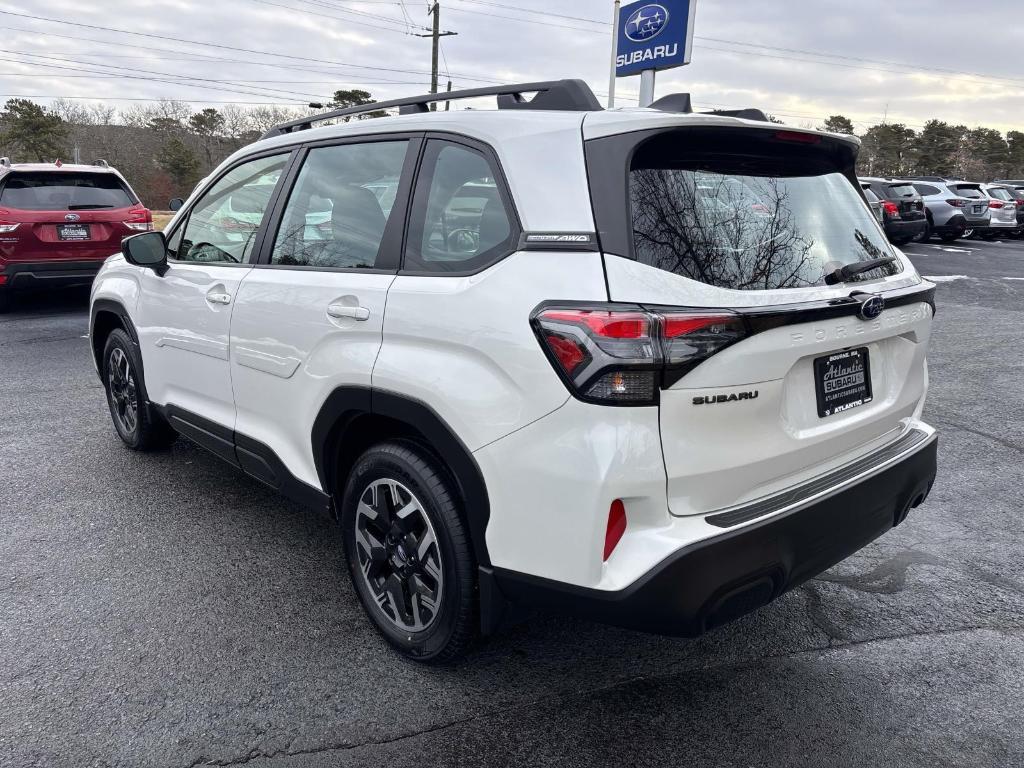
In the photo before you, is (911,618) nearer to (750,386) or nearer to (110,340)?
(750,386)

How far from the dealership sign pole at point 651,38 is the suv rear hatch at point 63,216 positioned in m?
11.2

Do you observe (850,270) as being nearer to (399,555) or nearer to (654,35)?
(399,555)

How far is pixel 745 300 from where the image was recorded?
2.15 meters

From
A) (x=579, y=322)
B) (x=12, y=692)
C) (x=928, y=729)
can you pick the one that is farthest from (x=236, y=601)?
(x=928, y=729)

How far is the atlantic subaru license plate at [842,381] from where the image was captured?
238cm

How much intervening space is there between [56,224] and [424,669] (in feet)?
29.1

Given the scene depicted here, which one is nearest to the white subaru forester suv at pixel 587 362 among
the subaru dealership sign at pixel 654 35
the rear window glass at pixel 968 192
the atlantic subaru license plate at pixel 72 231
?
the atlantic subaru license plate at pixel 72 231

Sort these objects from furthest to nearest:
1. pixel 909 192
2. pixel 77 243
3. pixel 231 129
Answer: pixel 231 129, pixel 909 192, pixel 77 243

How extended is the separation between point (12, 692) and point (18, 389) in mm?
4625

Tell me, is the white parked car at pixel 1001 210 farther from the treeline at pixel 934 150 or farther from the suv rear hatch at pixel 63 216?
the treeline at pixel 934 150

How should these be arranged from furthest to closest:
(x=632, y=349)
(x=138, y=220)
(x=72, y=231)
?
(x=138, y=220) → (x=72, y=231) → (x=632, y=349)

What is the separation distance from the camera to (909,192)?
65.9 feet

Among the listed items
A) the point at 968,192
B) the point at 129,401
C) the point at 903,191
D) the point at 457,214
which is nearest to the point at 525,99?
the point at 457,214

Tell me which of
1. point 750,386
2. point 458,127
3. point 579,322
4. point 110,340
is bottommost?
point 110,340
